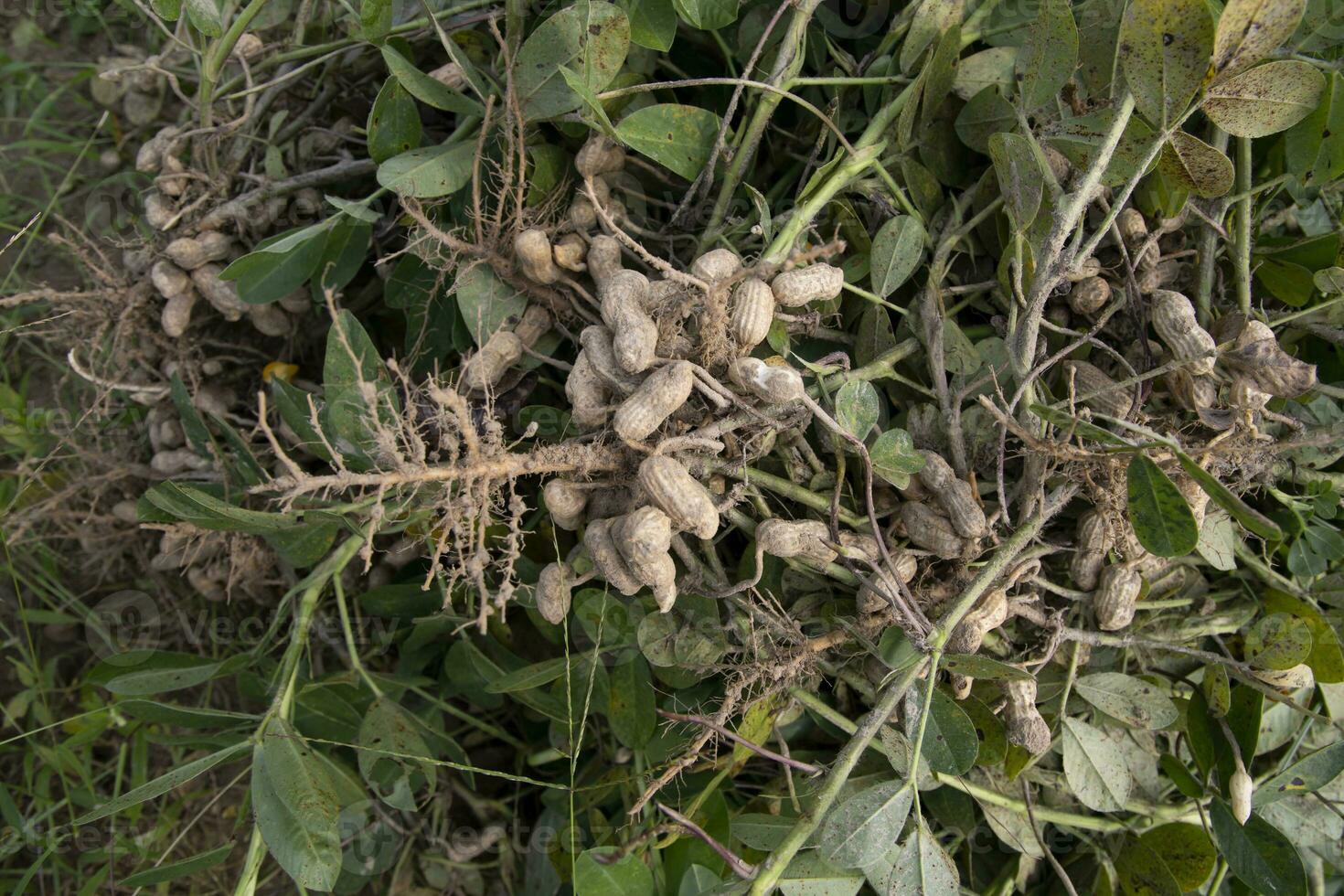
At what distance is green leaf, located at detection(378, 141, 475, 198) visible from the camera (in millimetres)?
952

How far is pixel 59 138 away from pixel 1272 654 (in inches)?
73.0

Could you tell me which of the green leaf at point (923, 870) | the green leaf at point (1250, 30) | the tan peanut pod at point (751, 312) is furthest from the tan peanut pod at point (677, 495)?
the green leaf at point (1250, 30)

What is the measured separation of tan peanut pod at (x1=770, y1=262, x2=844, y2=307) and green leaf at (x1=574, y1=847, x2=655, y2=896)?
551 mm

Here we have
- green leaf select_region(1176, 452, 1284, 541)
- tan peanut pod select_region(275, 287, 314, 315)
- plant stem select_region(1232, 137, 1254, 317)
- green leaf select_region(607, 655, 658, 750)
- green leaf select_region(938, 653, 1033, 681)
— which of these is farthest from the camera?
tan peanut pod select_region(275, 287, 314, 315)

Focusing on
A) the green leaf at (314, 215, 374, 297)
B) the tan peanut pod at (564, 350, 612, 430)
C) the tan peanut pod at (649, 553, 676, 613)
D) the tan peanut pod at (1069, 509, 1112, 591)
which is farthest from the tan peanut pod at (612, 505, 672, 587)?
the green leaf at (314, 215, 374, 297)

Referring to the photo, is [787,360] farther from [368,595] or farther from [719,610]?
[368,595]

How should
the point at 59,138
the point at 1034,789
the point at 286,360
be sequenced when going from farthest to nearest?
the point at 59,138, the point at 286,360, the point at 1034,789

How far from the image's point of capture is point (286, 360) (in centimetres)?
124

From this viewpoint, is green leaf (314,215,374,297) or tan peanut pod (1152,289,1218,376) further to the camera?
green leaf (314,215,374,297)

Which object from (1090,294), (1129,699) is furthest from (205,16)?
(1129,699)

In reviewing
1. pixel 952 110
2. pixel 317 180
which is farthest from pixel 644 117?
pixel 317 180

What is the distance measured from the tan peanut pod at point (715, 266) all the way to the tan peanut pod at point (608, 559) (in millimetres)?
234

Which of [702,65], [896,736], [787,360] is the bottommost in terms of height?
[896,736]

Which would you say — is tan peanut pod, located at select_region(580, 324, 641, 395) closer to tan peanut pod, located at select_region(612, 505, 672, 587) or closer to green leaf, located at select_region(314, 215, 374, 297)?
tan peanut pod, located at select_region(612, 505, 672, 587)
